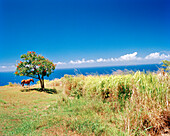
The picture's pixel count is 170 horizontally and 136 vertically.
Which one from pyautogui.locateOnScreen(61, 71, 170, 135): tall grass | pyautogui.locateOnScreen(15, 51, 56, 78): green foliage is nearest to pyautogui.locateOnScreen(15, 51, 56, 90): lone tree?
pyautogui.locateOnScreen(15, 51, 56, 78): green foliage

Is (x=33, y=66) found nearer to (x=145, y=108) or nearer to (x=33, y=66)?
(x=33, y=66)

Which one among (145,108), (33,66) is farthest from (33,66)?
(145,108)

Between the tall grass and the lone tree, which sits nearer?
the tall grass

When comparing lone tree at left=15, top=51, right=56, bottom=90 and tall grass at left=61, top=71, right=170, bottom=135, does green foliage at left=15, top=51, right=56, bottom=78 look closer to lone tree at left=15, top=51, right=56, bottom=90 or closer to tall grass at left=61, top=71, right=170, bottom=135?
lone tree at left=15, top=51, right=56, bottom=90

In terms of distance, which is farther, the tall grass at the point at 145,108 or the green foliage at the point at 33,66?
the green foliage at the point at 33,66

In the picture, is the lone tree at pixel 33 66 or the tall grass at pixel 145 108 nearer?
the tall grass at pixel 145 108

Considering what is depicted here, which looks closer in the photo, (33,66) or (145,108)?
(145,108)

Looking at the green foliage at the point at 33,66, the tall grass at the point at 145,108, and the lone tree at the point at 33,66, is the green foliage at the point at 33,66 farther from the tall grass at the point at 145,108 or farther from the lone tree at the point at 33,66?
the tall grass at the point at 145,108

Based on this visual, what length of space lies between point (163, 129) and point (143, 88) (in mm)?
1201

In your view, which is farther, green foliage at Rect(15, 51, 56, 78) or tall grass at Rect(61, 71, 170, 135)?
green foliage at Rect(15, 51, 56, 78)

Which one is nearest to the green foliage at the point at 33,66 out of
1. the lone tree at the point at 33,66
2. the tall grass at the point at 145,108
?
the lone tree at the point at 33,66

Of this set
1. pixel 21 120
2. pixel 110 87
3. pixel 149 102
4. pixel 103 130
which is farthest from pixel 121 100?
pixel 21 120

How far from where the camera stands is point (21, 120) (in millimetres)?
4430

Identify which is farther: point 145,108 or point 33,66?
point 33,66
